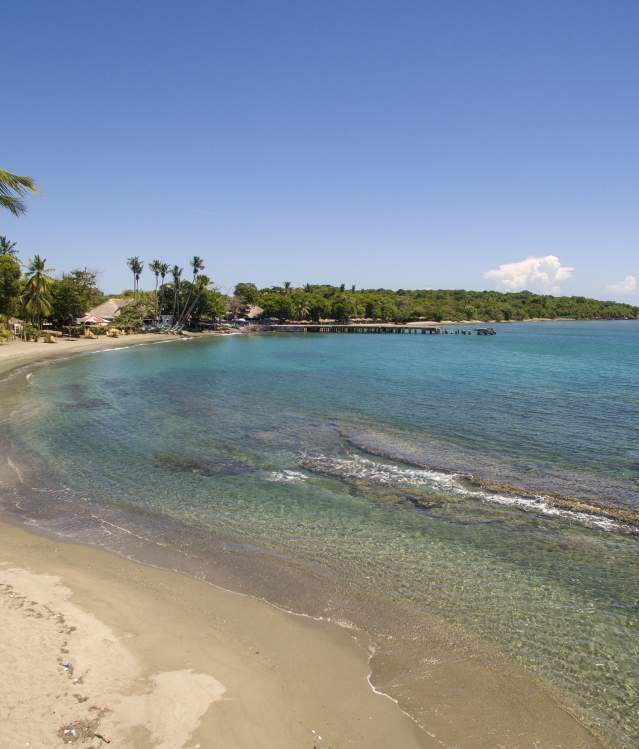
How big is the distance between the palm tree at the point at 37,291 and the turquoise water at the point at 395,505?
41641 millimetres

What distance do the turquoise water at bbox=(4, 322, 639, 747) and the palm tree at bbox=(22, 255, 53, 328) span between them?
41.6 meters

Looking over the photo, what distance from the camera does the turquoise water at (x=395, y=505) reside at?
1095 cm

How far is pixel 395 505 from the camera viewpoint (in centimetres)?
1750

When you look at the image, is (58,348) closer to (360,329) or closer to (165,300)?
(165,300)

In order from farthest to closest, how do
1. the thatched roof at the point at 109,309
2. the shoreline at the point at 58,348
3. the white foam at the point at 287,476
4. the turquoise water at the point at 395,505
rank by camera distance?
1. the thatched roof at the point at 109,309
2. the shoreline at the point at 58,348
3. the white foam at the point at 287,476
4. the turquoise water at the point at 395,505

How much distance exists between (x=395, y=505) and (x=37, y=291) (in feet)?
235

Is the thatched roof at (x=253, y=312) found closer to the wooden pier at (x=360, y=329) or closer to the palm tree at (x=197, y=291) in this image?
the wooden pier at (x=360, y=329)

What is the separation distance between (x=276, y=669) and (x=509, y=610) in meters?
5.43

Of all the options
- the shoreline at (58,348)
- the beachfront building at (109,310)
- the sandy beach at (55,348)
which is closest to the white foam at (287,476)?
the shoreline at (58,348)

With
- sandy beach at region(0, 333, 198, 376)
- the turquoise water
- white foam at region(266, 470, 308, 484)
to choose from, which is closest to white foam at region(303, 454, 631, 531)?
the turquoise water

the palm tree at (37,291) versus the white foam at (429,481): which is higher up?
the palm tree at (37,291)

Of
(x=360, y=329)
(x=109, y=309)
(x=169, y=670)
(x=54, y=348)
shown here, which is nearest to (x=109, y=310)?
(x=109, y=309)

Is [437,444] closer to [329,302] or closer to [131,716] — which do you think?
[131,716]

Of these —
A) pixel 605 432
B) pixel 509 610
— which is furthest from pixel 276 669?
pixel 605 432
